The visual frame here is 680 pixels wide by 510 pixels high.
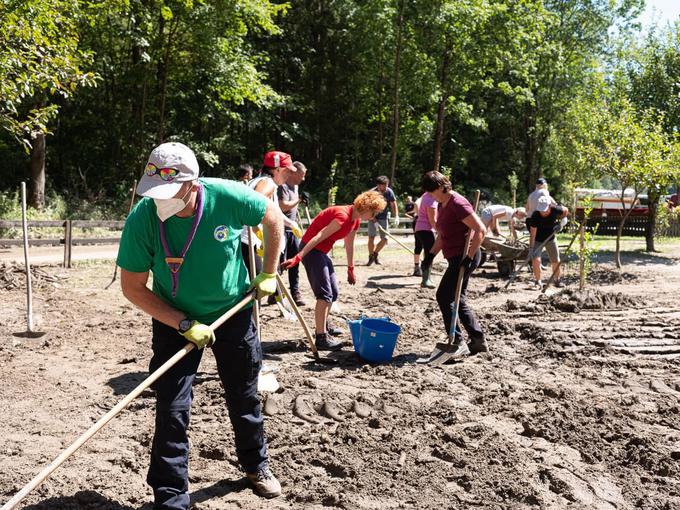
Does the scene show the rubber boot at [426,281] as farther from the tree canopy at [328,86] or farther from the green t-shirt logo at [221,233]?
the green t-shirt logo at [221,233]

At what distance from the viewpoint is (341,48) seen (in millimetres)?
30875

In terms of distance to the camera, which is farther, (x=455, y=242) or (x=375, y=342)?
(x=455, y=242)

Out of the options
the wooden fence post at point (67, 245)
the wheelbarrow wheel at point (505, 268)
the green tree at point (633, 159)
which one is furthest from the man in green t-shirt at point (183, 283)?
the green tree at point (633, 159)

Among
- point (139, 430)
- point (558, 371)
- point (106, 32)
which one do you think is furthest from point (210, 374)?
point (106, 32)

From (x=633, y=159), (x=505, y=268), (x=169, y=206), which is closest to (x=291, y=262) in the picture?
(x=169, y=206)

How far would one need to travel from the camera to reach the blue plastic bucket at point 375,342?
19.4ft

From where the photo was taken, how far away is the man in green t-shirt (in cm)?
298

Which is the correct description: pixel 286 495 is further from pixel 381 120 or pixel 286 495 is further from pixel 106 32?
pixel 381 120

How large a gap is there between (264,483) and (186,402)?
73cm

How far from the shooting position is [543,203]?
1000 cm

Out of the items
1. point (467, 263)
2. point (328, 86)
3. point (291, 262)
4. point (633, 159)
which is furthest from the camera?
point (328, 86)

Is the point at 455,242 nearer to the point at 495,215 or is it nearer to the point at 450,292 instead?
the point at 450,292

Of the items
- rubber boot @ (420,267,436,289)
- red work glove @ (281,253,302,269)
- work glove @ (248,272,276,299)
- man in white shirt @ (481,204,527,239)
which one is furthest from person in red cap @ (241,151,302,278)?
man in white shirt @ (481,204,527,239)

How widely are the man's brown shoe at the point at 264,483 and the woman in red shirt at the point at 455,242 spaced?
9.83ft
